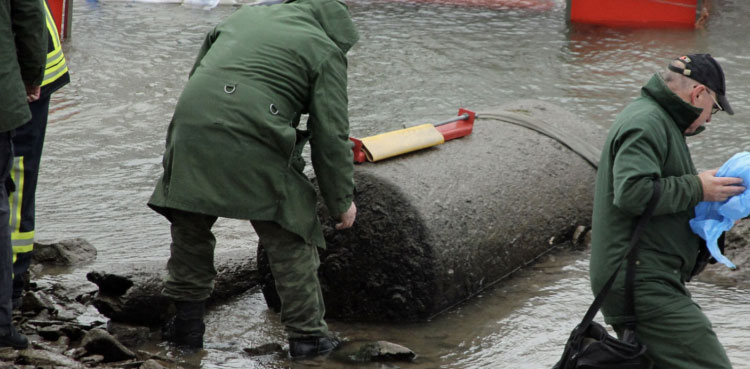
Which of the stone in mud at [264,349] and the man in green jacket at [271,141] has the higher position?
the man in green jacket at [271,141]

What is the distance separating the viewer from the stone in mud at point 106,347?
14.0 ft

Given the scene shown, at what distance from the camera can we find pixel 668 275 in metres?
3.53

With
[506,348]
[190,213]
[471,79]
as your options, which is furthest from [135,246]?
[471,79]

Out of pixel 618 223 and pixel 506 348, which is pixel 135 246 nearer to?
pixel 506 348

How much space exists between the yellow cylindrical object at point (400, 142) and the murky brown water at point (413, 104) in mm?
898

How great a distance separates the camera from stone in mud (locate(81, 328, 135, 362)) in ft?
14.0

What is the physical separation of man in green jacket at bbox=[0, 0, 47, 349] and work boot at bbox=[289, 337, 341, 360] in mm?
1184

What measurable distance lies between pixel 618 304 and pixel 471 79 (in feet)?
23.4

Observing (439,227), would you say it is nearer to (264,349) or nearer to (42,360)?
(264,349)

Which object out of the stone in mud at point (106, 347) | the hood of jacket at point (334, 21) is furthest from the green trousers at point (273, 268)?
the hood of jacket at point (334, 21)

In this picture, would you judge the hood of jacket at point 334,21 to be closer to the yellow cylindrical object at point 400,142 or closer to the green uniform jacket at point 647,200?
the yellow cylindrical object at point 400,142

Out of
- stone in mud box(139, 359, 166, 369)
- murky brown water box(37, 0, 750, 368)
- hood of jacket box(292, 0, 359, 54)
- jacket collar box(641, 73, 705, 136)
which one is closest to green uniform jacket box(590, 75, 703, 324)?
jacket collar box(641, 73, 705, 136)

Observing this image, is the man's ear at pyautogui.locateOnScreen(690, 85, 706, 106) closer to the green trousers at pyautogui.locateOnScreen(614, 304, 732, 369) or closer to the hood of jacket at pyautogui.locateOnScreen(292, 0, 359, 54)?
the green trousers at pyautogui.locateOnScreen(614, 304, 732, 369)

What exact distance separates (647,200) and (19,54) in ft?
8.90
